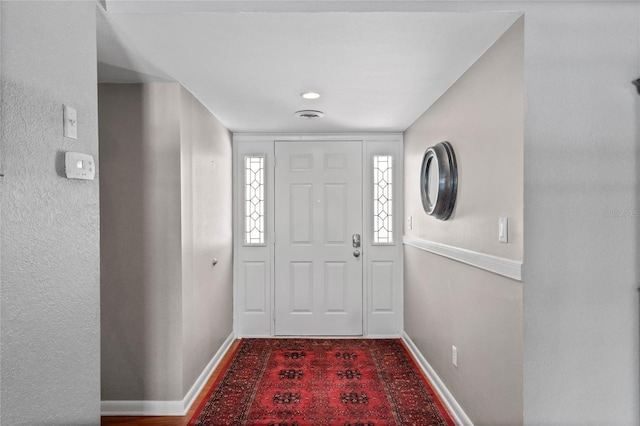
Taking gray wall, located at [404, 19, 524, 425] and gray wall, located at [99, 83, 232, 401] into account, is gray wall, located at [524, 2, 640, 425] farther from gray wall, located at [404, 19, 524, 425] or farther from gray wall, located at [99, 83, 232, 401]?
gray wall, located at [99, 83, 232, 401]

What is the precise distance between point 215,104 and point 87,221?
1.73m

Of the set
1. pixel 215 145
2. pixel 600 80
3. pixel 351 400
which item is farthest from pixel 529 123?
pixel 215 145

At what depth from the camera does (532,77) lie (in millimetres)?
1729

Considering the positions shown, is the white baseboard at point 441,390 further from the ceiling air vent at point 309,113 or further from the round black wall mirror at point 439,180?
the ceiling air vent at point 309,113

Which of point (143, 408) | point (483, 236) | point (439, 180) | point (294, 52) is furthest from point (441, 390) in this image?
point (294, 52)

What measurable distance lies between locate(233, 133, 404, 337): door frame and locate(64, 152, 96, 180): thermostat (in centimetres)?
260

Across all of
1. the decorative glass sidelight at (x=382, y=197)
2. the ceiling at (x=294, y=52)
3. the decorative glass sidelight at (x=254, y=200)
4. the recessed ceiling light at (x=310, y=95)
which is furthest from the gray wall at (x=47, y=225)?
the decorative glass sidelight at (x=382, y=197)

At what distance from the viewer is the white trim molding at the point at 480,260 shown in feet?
5.94

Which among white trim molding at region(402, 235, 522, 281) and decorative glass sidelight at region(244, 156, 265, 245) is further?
decorative glass sidelight at region(244, 156, 265, 245)

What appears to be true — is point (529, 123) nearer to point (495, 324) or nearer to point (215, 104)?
point (495, 324)

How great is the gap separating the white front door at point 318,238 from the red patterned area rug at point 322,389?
0.34 metres

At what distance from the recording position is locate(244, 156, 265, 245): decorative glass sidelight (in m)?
4.26


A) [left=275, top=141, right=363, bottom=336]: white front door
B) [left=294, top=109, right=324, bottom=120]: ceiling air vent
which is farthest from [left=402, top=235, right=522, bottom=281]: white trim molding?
[left=294, top=109, right=324, bottom=120]: ceiling air vent

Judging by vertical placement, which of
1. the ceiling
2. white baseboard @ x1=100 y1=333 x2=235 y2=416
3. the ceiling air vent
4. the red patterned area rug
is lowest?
the red patterned area rug
